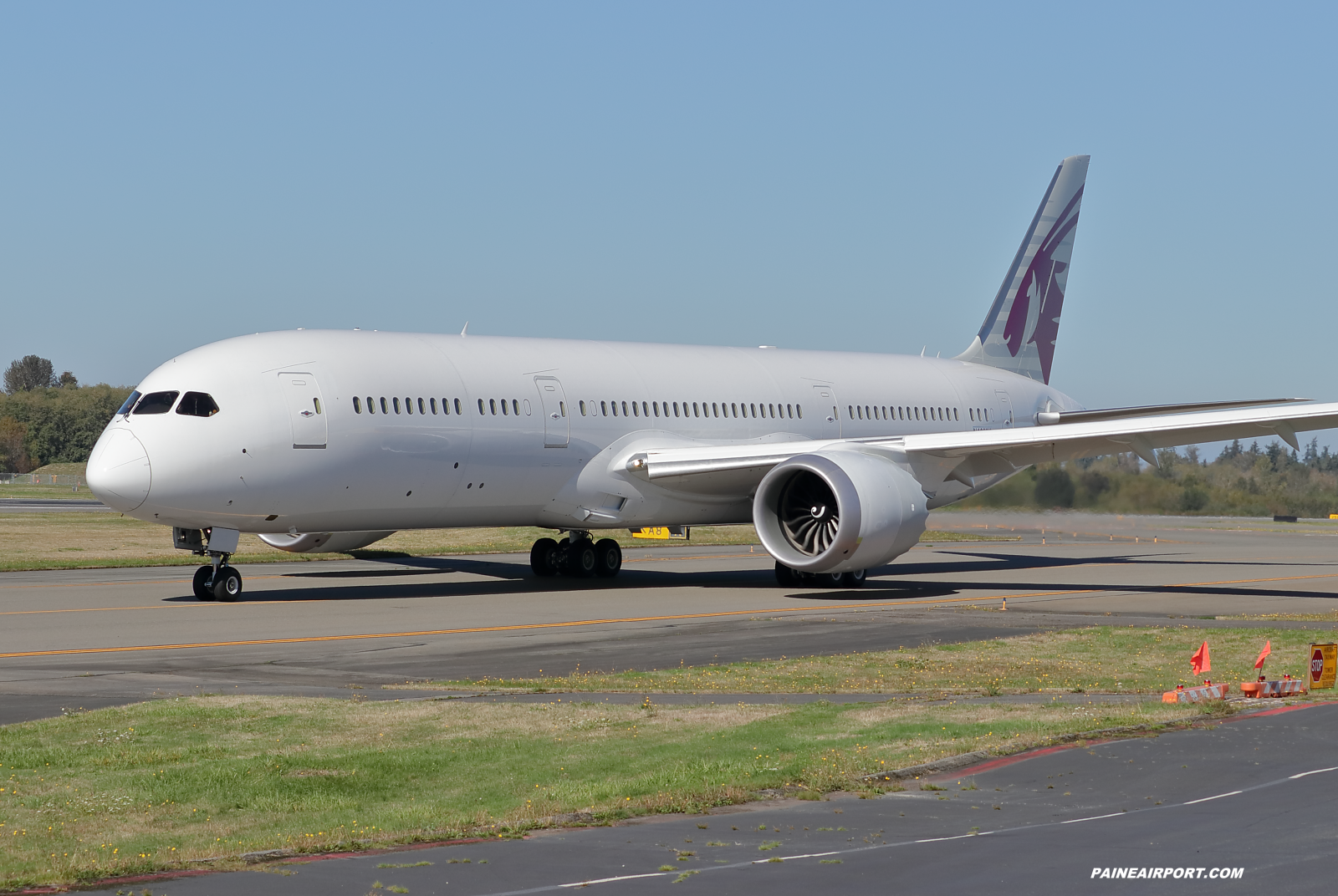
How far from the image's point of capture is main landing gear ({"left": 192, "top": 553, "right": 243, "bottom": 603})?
78.0ft

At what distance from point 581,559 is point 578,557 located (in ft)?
0.25

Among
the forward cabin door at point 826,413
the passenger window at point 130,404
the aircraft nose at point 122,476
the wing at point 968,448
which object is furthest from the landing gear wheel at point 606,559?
the aircraft nose at point 122,476

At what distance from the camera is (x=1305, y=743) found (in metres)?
11.1

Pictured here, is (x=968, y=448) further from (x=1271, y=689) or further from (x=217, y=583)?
(x=1271, y=689)

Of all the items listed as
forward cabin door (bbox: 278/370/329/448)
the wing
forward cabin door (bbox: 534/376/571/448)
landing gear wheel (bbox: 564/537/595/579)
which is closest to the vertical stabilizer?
the wing

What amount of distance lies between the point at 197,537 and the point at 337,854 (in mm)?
17115

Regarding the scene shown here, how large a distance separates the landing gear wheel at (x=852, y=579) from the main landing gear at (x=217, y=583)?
10976 mm

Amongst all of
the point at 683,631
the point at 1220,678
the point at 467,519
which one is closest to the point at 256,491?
the point at 467,519

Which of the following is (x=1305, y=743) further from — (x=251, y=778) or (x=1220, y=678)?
(x=251, y=778)

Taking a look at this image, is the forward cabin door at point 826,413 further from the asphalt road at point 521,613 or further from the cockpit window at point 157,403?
the cockpit window at point 157,403

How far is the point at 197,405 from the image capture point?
23.1m

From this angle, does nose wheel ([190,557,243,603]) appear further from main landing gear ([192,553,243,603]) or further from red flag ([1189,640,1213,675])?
red flag ([1189,640,1213,675])

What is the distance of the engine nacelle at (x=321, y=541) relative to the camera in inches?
1145

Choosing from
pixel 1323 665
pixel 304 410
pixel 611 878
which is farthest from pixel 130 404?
pixel 611 878
